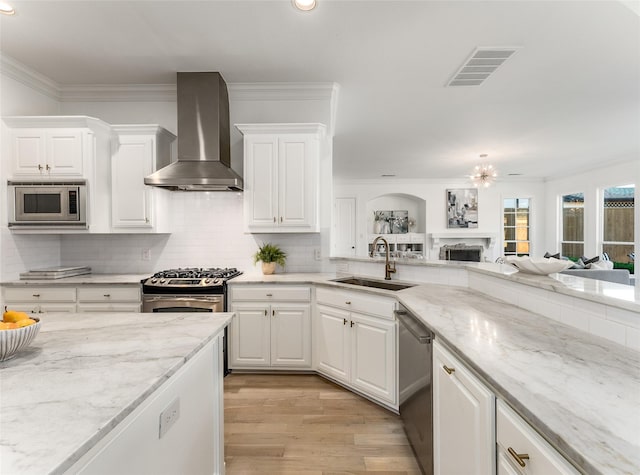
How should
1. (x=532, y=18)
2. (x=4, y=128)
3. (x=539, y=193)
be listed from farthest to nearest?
(x=539, y=193)
(x=4, y=128)
(x=532, y=18)

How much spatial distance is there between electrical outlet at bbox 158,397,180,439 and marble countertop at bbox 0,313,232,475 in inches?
7.5

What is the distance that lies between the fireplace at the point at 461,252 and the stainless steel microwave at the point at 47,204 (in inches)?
296

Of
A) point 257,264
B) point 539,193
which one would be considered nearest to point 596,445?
point 257,264

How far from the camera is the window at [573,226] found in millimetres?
7355

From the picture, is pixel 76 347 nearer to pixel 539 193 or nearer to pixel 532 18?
pixel 532 18

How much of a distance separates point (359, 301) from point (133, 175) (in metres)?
2.51

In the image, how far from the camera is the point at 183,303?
2.87 metres

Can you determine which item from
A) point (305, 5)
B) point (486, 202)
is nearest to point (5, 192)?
point (305, 5)

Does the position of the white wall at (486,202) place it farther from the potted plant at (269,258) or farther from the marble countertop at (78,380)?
the marble countertop at (78,380)

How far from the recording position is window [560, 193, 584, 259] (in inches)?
290

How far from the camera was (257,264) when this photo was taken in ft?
11.5

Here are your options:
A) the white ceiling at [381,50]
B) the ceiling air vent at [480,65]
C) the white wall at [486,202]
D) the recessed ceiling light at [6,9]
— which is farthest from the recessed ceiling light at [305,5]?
the white wall at [486,202]

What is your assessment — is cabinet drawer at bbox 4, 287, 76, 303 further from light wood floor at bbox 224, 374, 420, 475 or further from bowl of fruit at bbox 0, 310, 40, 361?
bowl of fruit at bbox 0, 310, 40, 361

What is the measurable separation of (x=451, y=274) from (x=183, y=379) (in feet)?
6.80
